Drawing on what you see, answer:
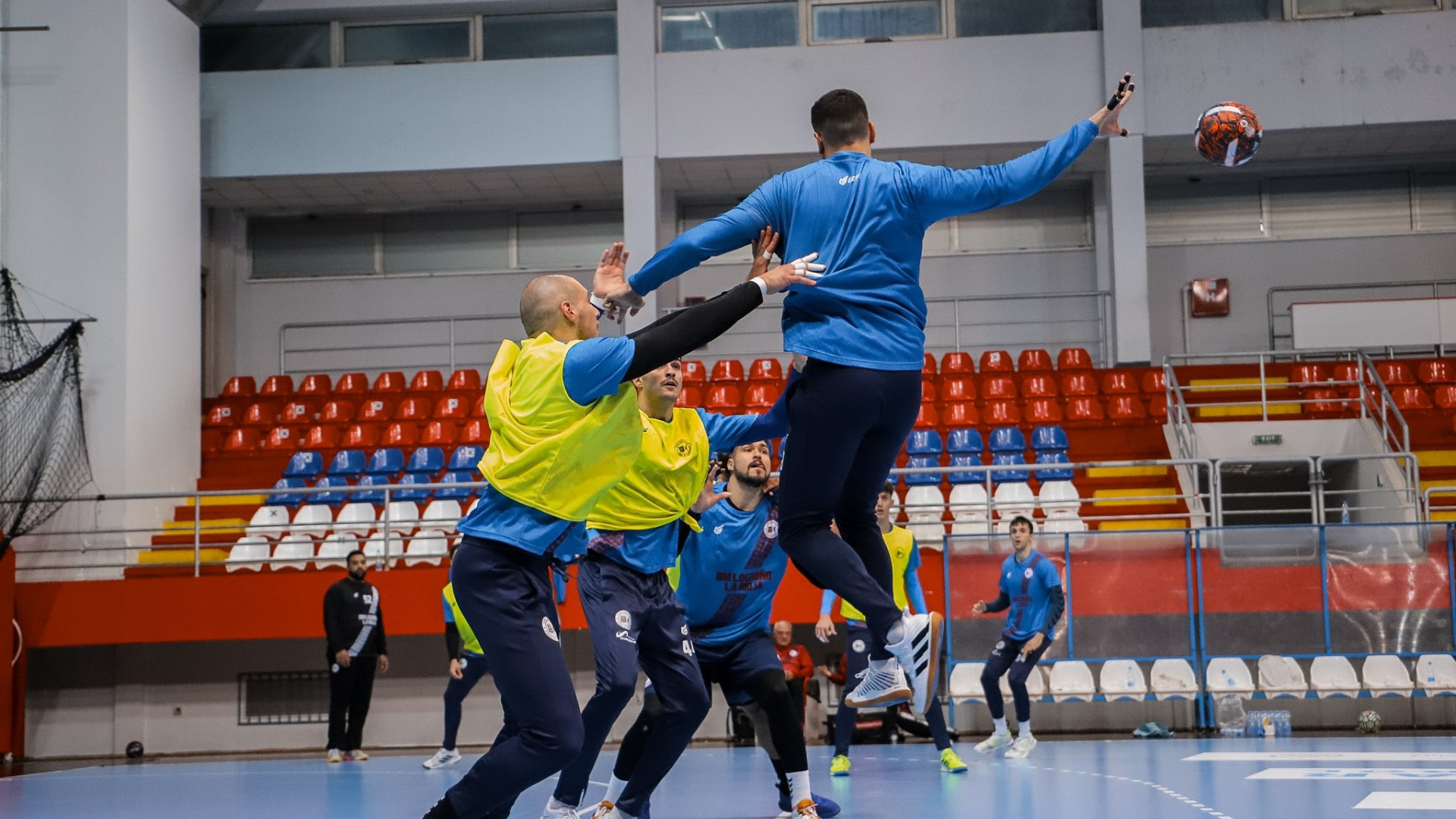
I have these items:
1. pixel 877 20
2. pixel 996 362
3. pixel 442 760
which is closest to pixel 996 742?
pixel 442 760

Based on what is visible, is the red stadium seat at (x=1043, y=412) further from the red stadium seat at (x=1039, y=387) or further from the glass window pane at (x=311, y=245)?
the glass window pane at (x=311, y=245)

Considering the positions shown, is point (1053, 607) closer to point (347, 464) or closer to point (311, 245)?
point (347, 464)

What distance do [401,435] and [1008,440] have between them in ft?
25.8

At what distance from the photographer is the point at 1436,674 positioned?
13078 mm

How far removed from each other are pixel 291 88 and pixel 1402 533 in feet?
50.6

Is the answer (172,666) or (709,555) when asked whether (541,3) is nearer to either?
(172,666)

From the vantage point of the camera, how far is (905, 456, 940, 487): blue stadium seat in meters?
15.8

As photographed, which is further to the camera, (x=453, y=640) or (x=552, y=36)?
(x=552, y=36)

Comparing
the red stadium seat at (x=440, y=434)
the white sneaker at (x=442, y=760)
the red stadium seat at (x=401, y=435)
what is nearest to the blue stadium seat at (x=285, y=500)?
the red stadium seat at (x=401, y=435)

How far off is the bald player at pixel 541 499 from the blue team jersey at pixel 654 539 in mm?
1459

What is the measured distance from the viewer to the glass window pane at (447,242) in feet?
71.4

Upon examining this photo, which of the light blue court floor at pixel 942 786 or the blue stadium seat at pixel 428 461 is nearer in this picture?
the light blue court floor at pixel 942 786

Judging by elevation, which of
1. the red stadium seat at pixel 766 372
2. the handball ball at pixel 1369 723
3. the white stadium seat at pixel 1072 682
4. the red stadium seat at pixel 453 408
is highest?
the red stadium seat at pixel 766 372

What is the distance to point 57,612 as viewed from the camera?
48.2 feet
